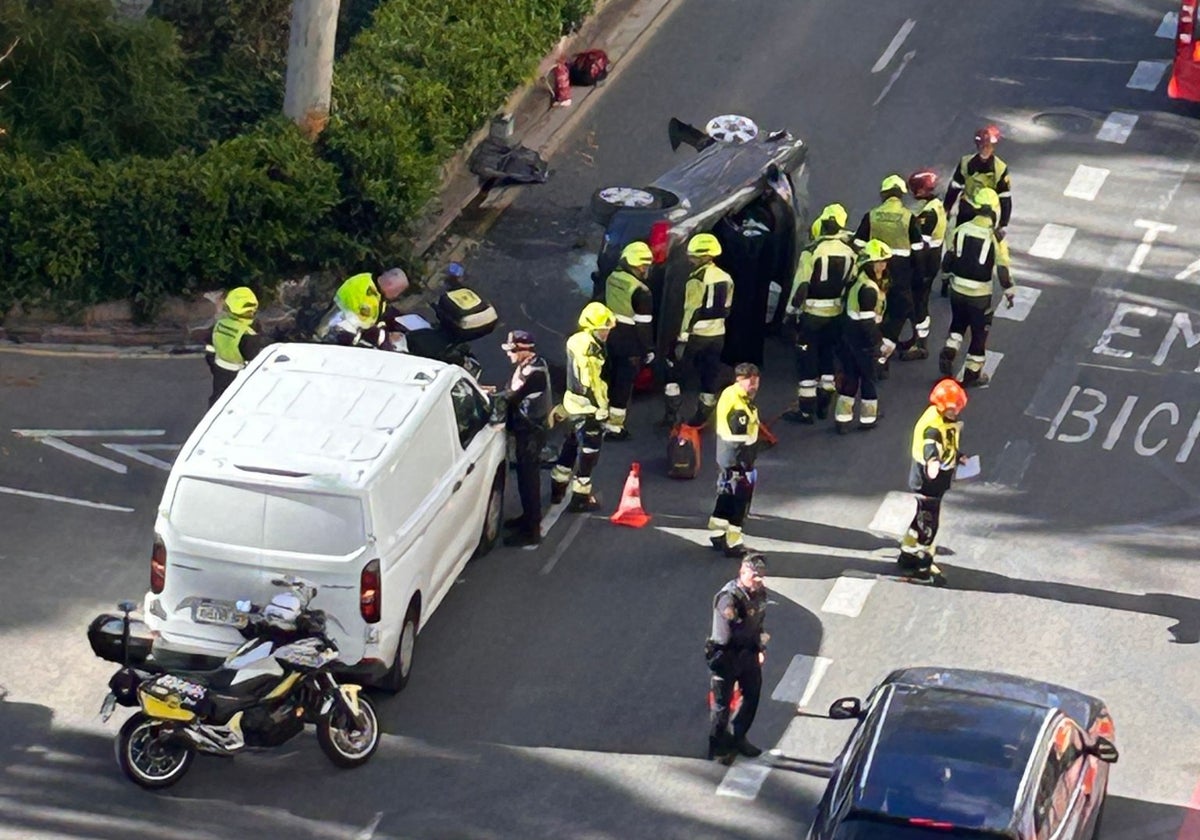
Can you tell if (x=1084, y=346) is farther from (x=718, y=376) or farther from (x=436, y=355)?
(x=436, y=355)

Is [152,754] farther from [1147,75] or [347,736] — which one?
[1147,75]

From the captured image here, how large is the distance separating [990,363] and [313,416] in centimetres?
755

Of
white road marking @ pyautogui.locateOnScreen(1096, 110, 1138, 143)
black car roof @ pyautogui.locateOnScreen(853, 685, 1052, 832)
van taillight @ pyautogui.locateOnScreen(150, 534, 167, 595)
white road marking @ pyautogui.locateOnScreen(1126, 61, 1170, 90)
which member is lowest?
van taillight @ pyautogui.locateOnScreen(150, 534, 167, 595)

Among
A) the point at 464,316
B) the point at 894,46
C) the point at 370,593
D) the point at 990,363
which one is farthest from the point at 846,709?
the point at 894,46

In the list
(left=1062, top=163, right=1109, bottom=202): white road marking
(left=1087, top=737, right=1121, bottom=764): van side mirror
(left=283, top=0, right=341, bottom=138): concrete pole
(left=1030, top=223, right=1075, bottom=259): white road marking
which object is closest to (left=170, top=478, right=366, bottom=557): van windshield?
(left=1087, top=737, right=1121, bottom=764): van side mirror

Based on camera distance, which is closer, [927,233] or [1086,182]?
[927,233]

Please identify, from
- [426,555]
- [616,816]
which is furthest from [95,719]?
[616,816]

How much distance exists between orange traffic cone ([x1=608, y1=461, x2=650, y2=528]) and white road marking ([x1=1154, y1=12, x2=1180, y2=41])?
1317 centimetres

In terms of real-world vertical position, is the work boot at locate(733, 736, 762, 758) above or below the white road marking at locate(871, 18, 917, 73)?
below

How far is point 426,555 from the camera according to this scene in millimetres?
14883

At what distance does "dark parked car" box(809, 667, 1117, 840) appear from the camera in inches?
444

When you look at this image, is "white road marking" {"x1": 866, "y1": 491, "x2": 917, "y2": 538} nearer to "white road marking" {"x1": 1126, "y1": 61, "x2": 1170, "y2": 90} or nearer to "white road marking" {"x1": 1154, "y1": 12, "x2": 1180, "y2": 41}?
"white road marking" {"x1": 1126, "y1": 61, "x2": 1170, "y2": 90}

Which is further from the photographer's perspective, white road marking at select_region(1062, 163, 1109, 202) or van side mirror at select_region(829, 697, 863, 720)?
white road marking at select_region(1062, 163, 1109, 202)

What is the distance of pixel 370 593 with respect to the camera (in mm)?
13945
